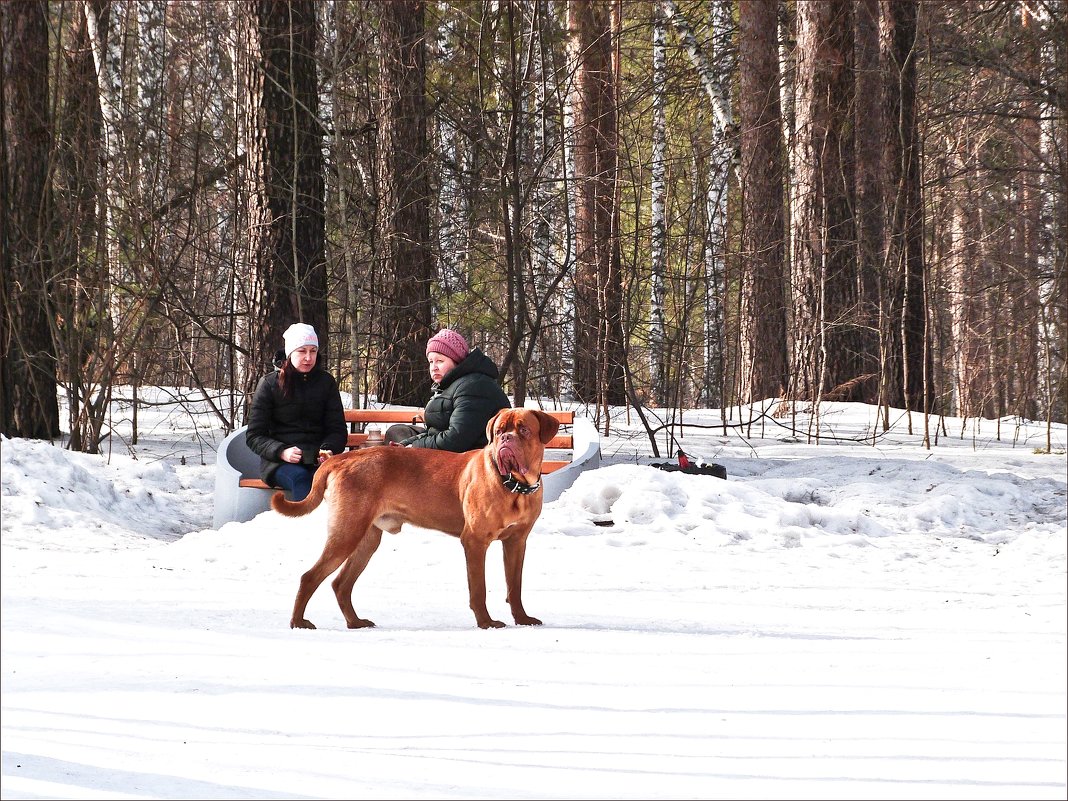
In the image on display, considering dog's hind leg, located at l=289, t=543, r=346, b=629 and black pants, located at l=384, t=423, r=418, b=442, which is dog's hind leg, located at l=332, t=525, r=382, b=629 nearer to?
dog's hind leg, located at l=289, t=543, r=346, b=629

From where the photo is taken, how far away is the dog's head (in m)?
5.47

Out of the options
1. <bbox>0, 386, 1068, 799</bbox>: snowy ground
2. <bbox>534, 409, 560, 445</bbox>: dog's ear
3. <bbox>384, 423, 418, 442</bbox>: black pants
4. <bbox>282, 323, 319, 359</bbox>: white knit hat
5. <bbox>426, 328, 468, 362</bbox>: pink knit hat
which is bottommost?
<bbox>0, 386, 1068, 799</bbox>: snowy ground

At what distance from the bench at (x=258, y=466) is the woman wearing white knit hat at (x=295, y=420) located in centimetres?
38

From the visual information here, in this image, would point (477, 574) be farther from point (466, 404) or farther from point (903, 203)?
point (903, 203)

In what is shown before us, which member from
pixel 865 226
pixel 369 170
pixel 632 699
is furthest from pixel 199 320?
pixel 865 226

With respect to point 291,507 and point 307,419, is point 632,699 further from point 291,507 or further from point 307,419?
point 307,419

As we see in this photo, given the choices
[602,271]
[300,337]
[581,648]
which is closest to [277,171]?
[602,271]

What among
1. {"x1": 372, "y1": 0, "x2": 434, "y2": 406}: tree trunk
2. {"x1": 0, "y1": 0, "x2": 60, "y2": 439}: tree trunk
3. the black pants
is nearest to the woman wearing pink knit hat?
the black pants

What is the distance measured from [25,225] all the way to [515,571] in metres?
8.75

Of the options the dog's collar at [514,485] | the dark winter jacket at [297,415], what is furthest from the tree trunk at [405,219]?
the dog's collar at [514,485]

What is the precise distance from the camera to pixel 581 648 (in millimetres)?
5477

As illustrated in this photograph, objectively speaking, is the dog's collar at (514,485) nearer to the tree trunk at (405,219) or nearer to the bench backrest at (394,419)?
the bench backrest at (394,419)

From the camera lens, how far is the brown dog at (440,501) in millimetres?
5578

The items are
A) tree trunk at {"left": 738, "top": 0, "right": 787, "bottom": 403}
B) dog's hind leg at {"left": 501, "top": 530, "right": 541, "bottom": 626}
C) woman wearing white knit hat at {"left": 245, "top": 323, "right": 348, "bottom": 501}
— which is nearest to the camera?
dog's hind leg at {"left": 501, "top": 530, "right": 541, "bottom": 626}
